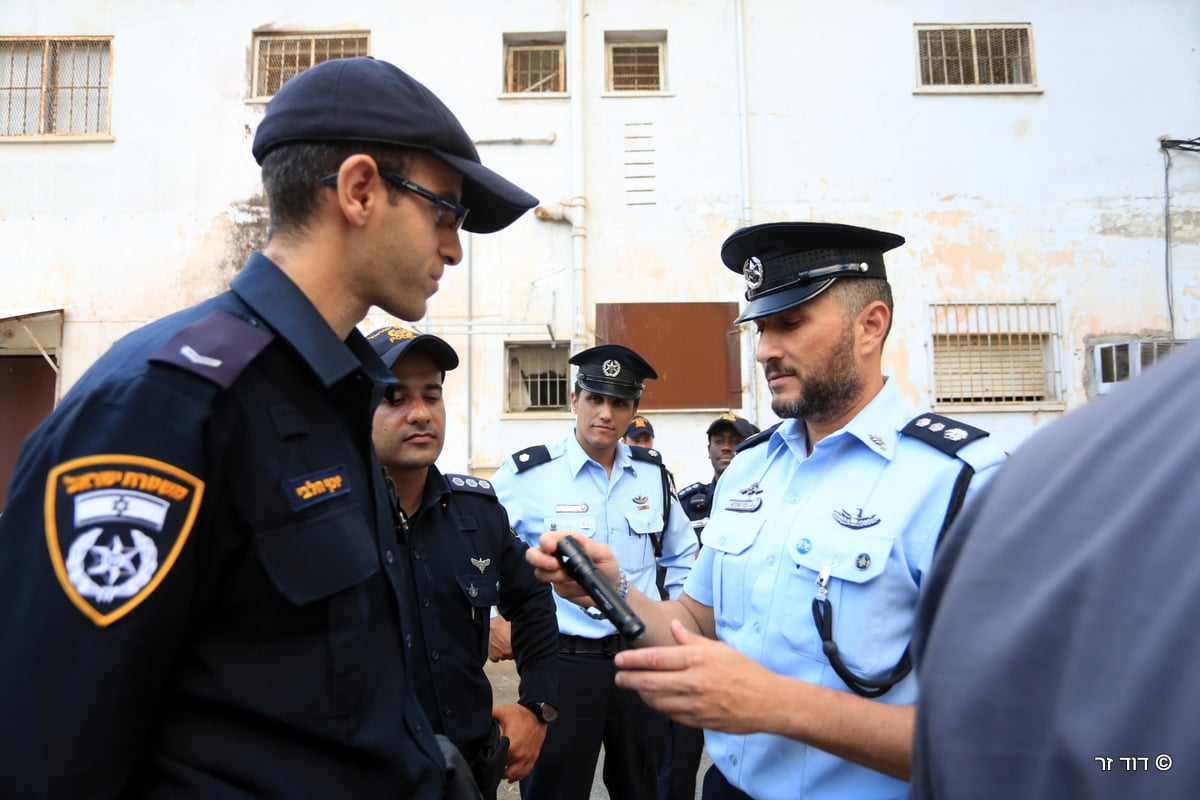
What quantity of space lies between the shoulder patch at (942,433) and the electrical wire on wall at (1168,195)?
30.0 feet

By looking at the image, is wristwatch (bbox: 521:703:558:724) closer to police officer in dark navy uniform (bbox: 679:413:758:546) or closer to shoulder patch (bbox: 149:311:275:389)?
shoulder patch (bbox: 149:311:275:389)

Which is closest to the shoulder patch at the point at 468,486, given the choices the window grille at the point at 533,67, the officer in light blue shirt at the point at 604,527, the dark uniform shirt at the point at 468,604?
the dark uniform shirt at the point at 468,604

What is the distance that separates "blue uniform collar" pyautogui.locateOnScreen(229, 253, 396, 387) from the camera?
1227 millimetres

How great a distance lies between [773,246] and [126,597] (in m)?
1.64

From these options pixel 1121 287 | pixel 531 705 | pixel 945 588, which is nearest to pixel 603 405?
pixel 531 705

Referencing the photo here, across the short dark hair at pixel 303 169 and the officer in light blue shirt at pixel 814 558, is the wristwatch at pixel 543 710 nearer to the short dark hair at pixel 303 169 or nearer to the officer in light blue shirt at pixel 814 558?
the officer in light blue shirt at pixel 814 558

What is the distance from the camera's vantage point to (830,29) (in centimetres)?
912

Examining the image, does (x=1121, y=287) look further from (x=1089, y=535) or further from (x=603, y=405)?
(x=1089, y=535)

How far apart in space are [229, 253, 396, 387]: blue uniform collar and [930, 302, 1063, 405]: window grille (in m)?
8.67

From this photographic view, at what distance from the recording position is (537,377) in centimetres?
907

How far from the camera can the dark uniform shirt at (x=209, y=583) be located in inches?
36.8

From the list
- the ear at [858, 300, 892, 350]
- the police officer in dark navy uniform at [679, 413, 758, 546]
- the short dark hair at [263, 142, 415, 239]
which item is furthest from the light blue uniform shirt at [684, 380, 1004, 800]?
the police officer in dark navy uniform at [679, 413, 758, 546]

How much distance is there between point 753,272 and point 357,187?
1137 millimetres

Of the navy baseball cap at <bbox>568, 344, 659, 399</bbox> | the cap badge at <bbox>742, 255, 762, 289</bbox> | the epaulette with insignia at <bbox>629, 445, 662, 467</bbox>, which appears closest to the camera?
the cap badge at <bbox>742, 255, 762, 289</bbox>
